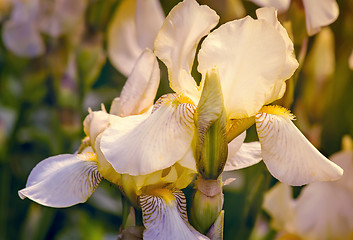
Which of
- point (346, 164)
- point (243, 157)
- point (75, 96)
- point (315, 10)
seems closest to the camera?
point (243, 157)

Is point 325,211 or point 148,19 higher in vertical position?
point 148,19

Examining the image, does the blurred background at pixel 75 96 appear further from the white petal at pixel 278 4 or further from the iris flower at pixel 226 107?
the iris flower at pixel 226 107

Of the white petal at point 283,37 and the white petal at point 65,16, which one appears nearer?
the white petal at point 283,37

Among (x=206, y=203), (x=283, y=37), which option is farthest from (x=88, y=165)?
(x=283, y=37)

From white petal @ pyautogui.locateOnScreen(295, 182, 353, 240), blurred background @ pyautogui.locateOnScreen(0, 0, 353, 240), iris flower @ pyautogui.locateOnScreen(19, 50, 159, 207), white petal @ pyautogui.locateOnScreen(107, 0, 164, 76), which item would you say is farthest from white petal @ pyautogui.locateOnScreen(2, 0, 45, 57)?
white petal @ pyautogui.locateOnScreen(295, 182, 353, 240)

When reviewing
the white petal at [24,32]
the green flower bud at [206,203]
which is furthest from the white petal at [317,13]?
the white petal at [24,32]

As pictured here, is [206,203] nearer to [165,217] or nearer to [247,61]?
[165,217]
